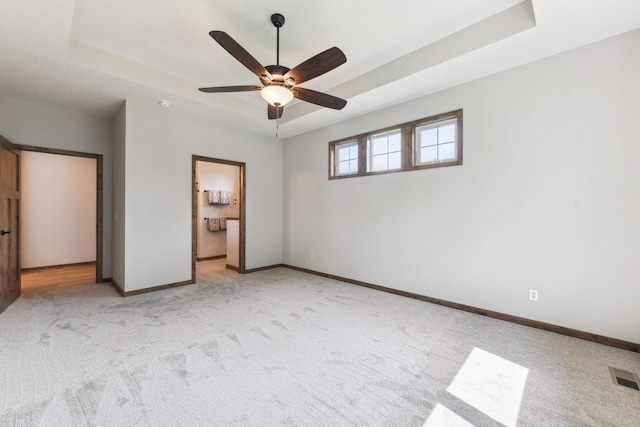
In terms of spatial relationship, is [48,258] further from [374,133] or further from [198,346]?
[374,133]

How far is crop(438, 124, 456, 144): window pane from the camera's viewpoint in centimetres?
350

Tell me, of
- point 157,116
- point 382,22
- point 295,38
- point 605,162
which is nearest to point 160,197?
point 157,116

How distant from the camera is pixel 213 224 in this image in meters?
6.79

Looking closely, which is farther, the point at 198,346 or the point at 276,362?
the point at 198,346

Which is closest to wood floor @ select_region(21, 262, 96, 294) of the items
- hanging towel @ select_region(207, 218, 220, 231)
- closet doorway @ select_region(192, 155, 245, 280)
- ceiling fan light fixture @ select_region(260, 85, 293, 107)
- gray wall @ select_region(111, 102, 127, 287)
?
gray wall @ select_region(111, 102, 127, 287)

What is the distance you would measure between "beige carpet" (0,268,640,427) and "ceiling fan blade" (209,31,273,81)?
2.48 meters

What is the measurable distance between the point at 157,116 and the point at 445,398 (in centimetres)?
482

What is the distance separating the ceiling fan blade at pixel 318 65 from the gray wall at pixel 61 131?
12.8 ft

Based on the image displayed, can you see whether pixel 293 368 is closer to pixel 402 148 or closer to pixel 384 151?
pixel 402 148

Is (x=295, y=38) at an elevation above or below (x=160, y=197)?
above

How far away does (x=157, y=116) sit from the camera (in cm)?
407

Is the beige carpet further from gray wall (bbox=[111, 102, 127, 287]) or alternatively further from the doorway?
gray wall (bbox=[111, 102, 127, 287])

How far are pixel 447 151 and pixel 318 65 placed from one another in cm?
214

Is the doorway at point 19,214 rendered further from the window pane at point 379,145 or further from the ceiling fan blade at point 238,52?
the window pane at point 379,145
